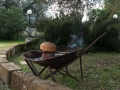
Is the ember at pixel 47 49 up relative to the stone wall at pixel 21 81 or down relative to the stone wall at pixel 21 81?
up

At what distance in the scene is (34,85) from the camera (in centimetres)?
246

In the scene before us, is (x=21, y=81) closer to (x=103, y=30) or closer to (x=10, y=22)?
(x=103, y=30)

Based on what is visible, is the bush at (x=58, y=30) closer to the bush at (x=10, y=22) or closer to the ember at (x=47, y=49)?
the ember at (x=47, y=49)

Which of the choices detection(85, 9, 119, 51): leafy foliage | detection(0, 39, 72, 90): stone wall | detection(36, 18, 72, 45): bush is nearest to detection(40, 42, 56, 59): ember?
detection(0, 39, 72, 90): stone wall

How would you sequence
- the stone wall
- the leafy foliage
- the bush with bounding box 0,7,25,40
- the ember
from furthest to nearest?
1. the bush with bounding box 0,7,25,40
2. the leafy foliage
3. the ember
4. the stone wall

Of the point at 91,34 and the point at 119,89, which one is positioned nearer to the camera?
the point at 119,89

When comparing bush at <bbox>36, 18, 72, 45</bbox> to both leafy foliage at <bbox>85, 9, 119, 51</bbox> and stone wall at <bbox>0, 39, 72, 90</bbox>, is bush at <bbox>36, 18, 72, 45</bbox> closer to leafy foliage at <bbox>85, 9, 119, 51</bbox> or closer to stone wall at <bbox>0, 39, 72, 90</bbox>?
leafy foliage at <bbox>85, 9, 119, 51</bbox>

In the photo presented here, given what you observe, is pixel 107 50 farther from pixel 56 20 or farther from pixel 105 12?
pixel 56 20

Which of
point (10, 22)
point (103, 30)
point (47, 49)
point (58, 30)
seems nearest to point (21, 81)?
point (47, 49)

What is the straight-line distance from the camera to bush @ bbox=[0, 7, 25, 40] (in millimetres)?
14336

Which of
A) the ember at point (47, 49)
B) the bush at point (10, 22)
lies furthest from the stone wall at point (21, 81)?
the bush at point (10, 22)

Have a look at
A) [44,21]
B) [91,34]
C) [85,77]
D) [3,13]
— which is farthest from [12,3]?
[85,77]

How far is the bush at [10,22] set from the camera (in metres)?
14.3

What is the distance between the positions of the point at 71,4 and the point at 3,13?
9.19 m
